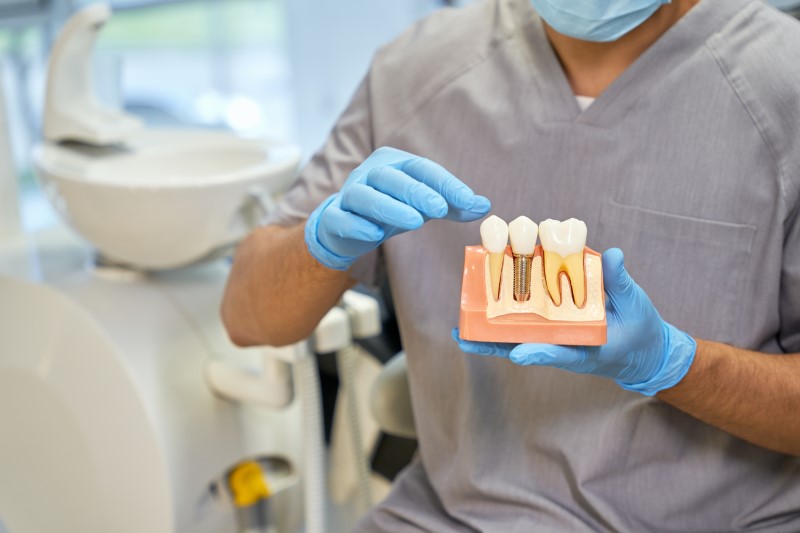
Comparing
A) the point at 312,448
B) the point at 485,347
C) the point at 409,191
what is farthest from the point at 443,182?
the point at 312,448

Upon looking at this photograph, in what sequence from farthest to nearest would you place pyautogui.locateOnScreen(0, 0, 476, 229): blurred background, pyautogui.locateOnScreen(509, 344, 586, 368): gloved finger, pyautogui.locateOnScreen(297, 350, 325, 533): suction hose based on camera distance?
pyautogui.locateOnScreen(0, 0, 476, 229): blurred background, pyautogui.locateOnScreen(297, 350, 325, 533): suction hose, pyautogui.locateOnScreen(509, 344, 586, 368): gloved finger

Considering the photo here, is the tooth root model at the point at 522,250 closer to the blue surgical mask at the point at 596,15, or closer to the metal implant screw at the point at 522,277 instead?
the metal implant screw at the point at 522,277

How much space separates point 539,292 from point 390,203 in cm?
16

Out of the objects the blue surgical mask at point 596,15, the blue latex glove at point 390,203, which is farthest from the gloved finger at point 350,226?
the blue surgical mask at point 596,15

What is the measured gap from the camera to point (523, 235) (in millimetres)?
779

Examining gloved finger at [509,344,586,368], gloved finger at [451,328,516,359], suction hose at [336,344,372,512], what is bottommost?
suction hose at [336,344,372,512]

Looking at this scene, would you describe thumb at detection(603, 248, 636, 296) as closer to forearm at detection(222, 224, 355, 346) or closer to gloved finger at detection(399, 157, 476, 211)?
gloved finger at detection(399, 157, 476, 211)

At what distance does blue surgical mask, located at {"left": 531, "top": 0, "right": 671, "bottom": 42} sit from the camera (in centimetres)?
89

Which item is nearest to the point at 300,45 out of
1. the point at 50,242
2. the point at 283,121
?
the point at 283,121

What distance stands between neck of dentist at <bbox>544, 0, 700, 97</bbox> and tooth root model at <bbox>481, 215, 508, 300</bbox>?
297mm

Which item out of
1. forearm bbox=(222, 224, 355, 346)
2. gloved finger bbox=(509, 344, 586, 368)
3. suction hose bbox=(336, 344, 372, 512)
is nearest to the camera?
gloved finger bbox=(509, 344, 586, 368)

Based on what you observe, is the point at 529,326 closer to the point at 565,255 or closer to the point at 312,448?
the point at 565,255

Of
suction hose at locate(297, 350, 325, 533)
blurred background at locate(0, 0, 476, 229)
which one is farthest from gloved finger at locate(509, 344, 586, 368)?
blurred background at locate(0, 0, 476, 229)

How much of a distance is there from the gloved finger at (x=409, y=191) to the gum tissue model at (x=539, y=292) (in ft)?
0.16
